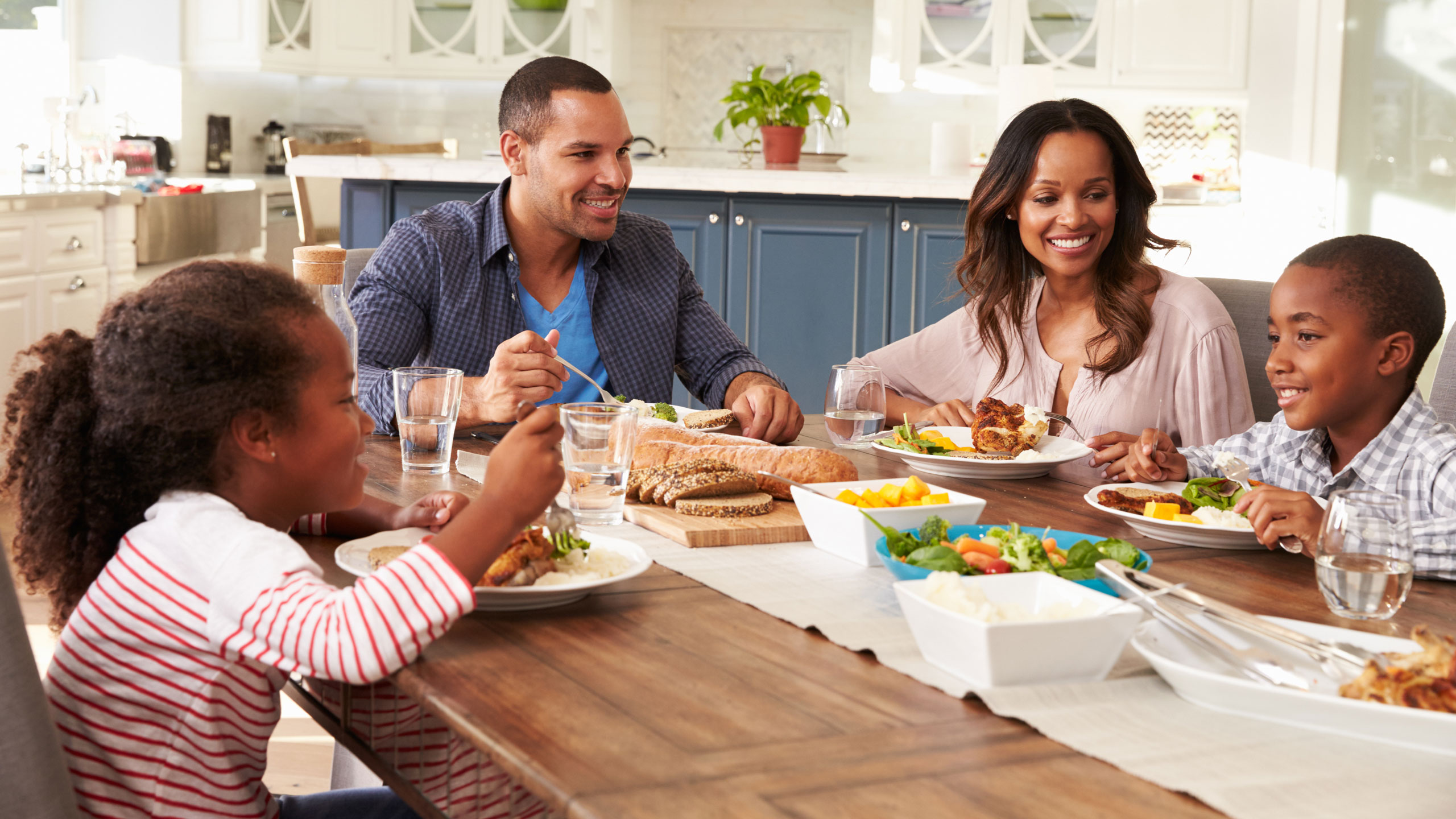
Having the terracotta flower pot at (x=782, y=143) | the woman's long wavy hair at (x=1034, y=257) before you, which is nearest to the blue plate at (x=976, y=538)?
the woman's long wavy hair at (x=1034, y=257)

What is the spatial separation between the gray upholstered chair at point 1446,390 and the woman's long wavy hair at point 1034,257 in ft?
1.44

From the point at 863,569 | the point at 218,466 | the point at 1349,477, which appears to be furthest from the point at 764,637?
the point at 1349,477

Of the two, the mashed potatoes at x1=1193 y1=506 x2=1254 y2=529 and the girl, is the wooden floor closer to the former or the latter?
the girl

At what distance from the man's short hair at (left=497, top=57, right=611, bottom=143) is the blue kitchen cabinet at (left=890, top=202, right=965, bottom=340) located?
2.04 meters

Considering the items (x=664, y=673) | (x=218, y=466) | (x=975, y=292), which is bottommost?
(x=664, y=673)

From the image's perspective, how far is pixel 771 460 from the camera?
1565 millimetres

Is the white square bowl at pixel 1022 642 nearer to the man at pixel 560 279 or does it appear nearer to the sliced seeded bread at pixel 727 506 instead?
the sliced seeded bread at pixel 727 506

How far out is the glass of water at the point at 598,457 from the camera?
1.35 meters

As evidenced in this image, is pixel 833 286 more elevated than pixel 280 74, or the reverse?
pixel 280 74

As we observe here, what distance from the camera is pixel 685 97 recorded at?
7.02 meters

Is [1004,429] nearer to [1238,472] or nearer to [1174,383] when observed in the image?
[1238,472]

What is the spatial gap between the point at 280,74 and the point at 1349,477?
21.4 feet

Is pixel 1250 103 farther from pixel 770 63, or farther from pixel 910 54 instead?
pixel 770 63

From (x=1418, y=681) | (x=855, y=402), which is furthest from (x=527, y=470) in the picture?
(x=855, y=402)
